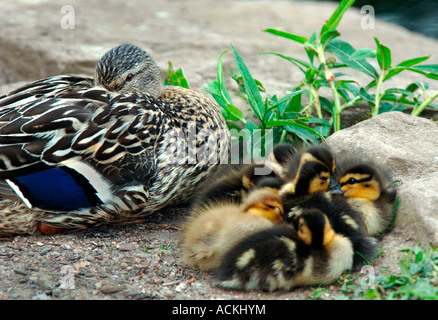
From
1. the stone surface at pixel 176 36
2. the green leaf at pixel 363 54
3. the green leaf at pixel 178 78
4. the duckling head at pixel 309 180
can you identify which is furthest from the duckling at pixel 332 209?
the stone surface at pixel 176 36

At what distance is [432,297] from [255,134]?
1671mm

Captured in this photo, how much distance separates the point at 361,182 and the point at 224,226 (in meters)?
0.73

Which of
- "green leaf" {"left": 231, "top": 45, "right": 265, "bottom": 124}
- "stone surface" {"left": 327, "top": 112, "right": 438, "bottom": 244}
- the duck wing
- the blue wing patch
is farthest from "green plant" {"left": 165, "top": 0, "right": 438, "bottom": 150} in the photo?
the blue wing patch

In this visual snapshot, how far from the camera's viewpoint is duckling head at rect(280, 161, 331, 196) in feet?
9.46

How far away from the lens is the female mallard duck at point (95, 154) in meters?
3.04

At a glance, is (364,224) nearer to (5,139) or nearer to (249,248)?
(249,248)

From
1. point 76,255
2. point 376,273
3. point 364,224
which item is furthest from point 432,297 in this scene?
point 76,255

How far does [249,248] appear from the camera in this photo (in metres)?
2.56

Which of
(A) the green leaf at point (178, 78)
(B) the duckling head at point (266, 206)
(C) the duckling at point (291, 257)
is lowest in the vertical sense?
(C) the duckling at point (291, 257)

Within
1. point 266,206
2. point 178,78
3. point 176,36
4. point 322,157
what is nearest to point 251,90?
point 178,78

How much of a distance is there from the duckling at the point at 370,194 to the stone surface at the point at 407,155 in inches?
2.3

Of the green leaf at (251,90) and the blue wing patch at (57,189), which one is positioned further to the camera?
the green leaf at (251,90)

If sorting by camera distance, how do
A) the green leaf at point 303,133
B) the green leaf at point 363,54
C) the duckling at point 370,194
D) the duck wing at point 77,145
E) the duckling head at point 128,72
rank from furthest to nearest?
the green leaf at point 363,54 → the green leaf at point 303,133 → the duckling head at point 128,72 → the duck wing at point 77,145 → the duckling at point 370,194

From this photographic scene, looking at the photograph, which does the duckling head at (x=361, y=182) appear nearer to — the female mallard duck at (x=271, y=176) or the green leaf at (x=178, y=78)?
the female mallard duck at (x=271, y=176)
